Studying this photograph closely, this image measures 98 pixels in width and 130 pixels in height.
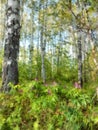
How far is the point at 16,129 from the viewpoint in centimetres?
381

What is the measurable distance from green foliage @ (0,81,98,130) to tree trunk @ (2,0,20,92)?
1.05 metres

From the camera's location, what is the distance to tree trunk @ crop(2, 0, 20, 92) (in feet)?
17.1

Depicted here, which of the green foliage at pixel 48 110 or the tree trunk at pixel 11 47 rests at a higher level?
the tree trunk at pixel 11 47

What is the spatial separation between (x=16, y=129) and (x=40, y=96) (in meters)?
0.61

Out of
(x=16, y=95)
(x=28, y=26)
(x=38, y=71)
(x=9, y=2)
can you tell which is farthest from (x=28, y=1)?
(x=16, y=95)

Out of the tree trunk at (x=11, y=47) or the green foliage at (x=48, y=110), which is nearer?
the green foliage at (x=48, y=110)

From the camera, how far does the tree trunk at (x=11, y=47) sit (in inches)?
205

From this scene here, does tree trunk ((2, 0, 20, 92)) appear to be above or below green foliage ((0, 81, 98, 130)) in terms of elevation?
above

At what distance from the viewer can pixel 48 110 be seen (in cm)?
384

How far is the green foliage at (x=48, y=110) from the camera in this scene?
12.1 ft

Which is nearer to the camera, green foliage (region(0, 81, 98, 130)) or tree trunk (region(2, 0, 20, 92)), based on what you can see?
green foliage (region(0, 81, 98, 130))

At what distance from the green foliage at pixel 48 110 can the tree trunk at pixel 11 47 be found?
1053mm

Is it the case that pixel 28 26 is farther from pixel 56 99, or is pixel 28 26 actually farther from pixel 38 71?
pixel 56 99

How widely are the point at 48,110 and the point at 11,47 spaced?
203 cm
